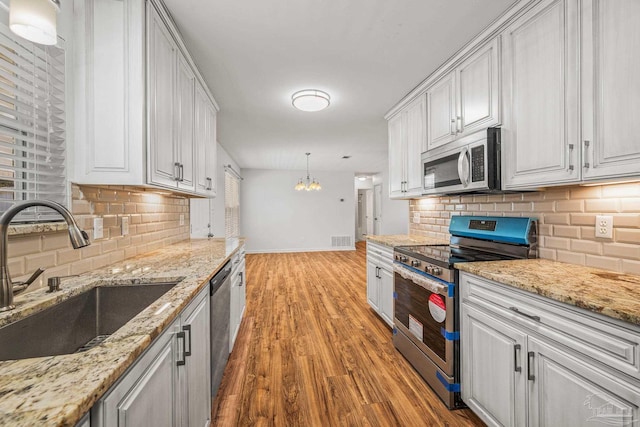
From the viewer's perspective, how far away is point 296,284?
15.1 ft

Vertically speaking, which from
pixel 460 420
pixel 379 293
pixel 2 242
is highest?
pixel 2 242

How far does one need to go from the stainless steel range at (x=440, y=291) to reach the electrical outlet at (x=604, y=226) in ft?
1.11

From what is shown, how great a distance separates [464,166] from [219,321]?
6.64 ft

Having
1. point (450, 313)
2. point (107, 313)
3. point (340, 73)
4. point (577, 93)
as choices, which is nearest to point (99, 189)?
point (107, 313)

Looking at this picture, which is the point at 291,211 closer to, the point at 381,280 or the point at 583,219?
the point at 381,280

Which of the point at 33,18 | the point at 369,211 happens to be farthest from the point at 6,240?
the point at 369,211

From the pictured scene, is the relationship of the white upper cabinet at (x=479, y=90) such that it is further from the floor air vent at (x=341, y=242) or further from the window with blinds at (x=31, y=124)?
the floor air vent at (x=341, y=242)

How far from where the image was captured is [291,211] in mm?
8156

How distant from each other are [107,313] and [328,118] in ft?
10.5

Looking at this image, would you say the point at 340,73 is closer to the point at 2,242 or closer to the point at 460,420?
the point at 2,242

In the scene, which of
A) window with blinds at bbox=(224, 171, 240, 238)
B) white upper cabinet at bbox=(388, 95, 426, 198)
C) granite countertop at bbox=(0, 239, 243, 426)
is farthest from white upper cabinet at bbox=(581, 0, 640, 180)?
window with blinds at bbox=(224, 171, 240, 238)

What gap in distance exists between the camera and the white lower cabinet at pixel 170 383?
2.20ft

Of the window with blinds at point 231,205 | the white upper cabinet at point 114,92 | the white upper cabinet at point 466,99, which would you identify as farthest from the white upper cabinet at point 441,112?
the window with blinds at point 231,205

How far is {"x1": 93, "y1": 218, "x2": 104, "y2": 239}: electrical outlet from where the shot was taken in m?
1.59
